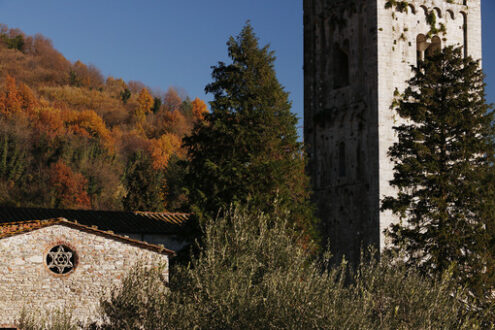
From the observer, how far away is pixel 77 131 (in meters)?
63.5

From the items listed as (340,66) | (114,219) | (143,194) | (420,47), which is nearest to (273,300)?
(114,219)

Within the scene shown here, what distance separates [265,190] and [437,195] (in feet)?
16.1

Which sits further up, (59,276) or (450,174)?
(450,174)

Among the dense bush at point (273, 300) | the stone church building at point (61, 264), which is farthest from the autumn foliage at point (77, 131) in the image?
the dense bush at point (273, 300)

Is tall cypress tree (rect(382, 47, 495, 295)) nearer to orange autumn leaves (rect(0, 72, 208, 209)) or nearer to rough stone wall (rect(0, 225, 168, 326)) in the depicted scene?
rough stone wall (rect(0, 225, 168, 326))

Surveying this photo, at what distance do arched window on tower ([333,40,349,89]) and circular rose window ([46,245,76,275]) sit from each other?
578 inches

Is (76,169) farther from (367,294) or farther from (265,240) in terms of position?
(367,294)

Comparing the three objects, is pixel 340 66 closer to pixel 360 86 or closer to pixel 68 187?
pixel 360 86

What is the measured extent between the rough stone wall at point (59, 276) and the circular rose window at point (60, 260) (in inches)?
4.4

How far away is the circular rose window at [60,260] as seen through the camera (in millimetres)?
17422

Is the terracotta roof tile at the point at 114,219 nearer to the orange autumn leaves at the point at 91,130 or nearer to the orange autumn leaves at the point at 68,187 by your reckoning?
the orange autumn leaves at the point at 91,130

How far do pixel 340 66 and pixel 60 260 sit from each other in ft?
51.3

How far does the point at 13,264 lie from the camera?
17078 millimetres

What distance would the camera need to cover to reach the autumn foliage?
50750 mm
